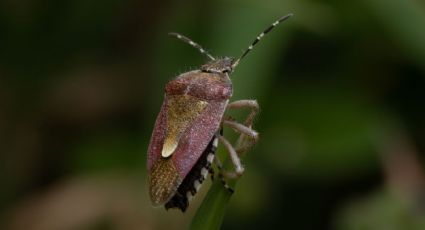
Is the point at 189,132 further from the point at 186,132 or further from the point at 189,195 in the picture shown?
the point at 189,195

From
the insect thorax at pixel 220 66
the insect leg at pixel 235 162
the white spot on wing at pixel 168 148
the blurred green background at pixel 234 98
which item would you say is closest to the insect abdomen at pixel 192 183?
the white spot on wing at pixel 168 148

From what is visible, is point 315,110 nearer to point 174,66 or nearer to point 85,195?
point 174,66

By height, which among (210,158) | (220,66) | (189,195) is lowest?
(189,195)

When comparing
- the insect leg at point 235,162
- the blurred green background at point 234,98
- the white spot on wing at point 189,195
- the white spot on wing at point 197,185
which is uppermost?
the blurred green background at point 234,98

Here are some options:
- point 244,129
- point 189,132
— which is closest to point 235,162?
point 244,129

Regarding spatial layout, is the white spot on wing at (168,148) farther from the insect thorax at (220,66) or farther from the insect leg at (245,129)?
the insect thorax at (220,66)

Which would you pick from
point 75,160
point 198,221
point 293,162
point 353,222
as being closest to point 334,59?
point 293,162
